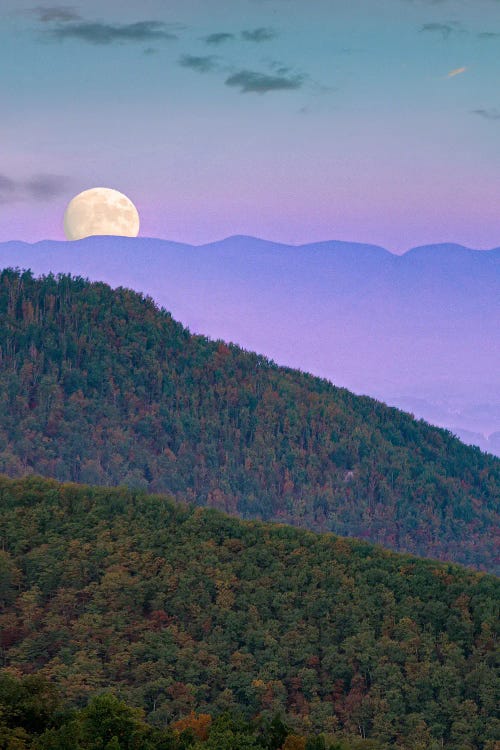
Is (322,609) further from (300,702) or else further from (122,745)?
(122,745)

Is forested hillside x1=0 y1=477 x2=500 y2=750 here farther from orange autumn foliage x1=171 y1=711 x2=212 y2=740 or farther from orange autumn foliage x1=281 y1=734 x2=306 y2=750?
orange autumn foliage x1=281 y1=734 x2=306 y2=750

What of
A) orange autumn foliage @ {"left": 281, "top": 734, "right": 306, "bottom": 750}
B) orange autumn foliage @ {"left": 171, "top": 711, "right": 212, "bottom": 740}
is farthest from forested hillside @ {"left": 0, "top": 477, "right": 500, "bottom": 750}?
orange autumn foliage @ {"left": 281, "top": 734, "right": 306, "bottom": 750}

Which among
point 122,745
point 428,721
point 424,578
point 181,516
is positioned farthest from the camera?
point 181,516

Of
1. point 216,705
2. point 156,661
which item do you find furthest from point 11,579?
point 216,705

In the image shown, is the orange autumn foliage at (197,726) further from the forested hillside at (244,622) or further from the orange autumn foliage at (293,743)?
the forested hillside at (244,622)

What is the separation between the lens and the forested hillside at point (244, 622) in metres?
91.1

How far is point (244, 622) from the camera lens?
101688mm

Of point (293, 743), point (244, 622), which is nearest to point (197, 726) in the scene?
point (293, 743)

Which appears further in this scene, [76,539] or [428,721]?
[76,539]

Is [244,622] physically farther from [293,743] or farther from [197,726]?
[293,743]

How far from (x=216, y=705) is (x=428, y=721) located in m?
15.5

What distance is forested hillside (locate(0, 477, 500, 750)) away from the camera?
299 ft

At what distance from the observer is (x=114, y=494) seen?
119500 mm

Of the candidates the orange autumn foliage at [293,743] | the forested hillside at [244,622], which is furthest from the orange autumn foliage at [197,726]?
the forested hillside at [244,622]
